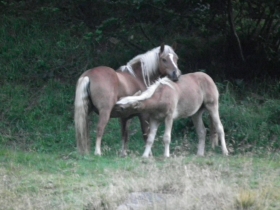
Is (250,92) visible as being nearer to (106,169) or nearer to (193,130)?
(193,130)

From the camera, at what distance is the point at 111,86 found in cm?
→ 1170

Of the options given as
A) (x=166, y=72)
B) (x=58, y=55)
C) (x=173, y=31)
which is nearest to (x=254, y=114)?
(x=166, y=72)

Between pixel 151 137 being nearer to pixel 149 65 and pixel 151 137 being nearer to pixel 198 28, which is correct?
pixel 149 65

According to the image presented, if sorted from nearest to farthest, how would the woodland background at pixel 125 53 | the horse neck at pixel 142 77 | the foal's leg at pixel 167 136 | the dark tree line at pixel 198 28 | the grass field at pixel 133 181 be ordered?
the grass field at pixel 133 181 → the foal's leg at pixel 167 136 → the horse neck at pixel 142 77 → the woodland background at pixel 125 53 → the dark tree line at pixel 198 28

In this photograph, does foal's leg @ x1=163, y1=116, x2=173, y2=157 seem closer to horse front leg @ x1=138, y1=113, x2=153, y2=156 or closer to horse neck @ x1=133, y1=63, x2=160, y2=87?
horse front leg @ x1=138, y1=113, x2=153, y2=156

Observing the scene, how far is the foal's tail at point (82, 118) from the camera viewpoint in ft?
37.4

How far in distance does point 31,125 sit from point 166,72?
3556mm

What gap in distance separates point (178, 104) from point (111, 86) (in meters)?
1.24

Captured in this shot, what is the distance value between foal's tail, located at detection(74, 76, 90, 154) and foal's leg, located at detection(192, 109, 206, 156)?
6.85 feet

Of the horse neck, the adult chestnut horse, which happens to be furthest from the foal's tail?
the horse neck

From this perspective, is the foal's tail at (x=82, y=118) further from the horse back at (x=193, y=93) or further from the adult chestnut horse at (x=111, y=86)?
the horse back at (x=193, y=93)

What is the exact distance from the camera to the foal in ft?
36.6

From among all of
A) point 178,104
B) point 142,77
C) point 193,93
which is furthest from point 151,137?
point 142,77

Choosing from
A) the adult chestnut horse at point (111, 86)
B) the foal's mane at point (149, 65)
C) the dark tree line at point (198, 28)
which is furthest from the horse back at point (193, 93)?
the dark tree line at point (198, 28)
